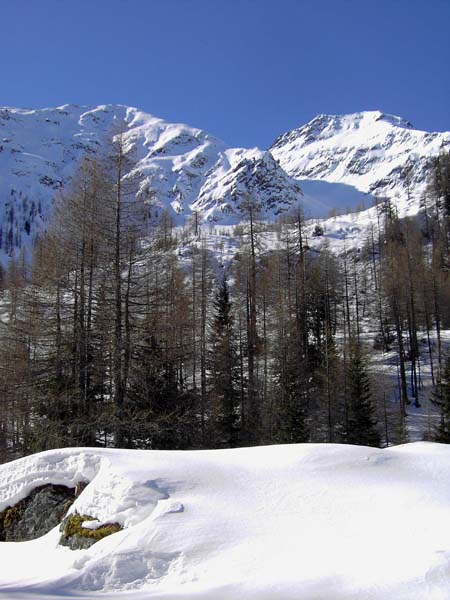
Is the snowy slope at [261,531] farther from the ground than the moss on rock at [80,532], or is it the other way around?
the snowy slope at [261,531]

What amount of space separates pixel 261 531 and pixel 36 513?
4501 millimetres

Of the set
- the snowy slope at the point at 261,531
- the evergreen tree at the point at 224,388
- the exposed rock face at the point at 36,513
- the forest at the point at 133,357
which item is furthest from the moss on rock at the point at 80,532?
the evergreen tree at the point at 224,388

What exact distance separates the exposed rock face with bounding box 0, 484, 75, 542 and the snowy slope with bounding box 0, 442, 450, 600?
45 cm

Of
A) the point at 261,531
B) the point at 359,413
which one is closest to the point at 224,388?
the point at 359,413

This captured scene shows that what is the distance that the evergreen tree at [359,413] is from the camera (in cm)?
2186

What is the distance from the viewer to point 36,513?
312 inches

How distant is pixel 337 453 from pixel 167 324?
996 centimetres

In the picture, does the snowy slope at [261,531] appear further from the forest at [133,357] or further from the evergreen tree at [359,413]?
the evergreen tree at [359,413]

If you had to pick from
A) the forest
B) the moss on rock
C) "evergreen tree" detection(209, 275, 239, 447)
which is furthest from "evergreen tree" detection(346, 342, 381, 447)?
the moss on rock

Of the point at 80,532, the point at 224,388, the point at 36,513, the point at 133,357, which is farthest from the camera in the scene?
the point at 224,388

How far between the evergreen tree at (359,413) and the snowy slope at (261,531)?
50.1 feet

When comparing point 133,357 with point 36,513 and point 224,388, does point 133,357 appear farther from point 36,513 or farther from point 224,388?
point 224,388

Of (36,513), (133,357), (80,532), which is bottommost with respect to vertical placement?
(36,513)

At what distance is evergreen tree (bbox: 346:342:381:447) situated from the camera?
21859 millimetres
